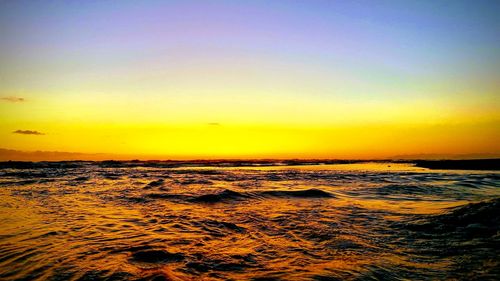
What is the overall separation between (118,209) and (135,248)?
5.60 metres

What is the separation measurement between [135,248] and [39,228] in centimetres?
361

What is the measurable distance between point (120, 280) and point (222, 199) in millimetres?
10058

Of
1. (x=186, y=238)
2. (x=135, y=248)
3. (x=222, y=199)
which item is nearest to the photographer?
(x=135, y=248)

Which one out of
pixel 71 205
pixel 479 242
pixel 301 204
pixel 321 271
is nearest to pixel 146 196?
pixel 71 205

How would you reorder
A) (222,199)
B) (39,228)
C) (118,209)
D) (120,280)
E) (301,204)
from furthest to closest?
(222,199)
(301,204)
(118,209)
(39,228)
(120,280)

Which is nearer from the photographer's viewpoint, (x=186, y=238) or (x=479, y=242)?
(x=479, y=242)

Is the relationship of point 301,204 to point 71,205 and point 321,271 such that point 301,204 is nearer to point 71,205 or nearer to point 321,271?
point 321,271

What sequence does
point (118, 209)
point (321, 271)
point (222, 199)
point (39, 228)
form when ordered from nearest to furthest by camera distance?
point (321, 271)
point (39, 228)
point (118, 209)
point (222, 199)

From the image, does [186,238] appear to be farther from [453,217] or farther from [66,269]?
[453,217]

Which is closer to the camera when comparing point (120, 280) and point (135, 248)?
point (120, 280)

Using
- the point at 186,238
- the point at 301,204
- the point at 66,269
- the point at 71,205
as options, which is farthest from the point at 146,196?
the point at 66,269

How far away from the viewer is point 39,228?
8.48 metres

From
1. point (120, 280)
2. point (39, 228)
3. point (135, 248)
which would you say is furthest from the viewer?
point (39, 228)

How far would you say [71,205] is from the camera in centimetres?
1249
